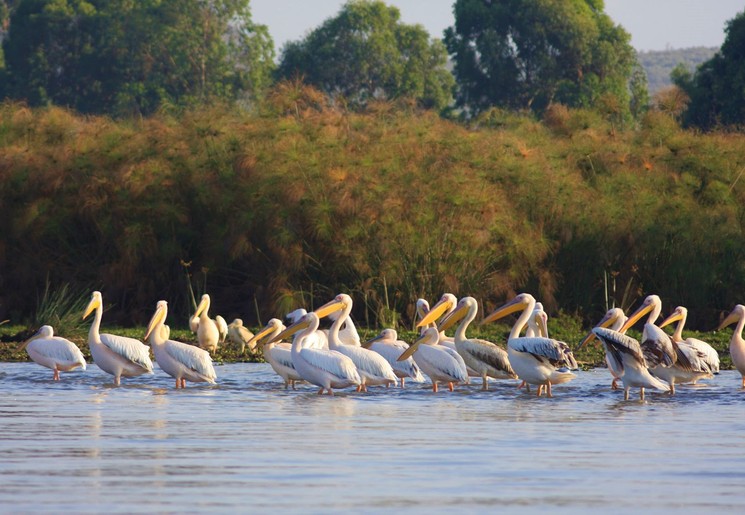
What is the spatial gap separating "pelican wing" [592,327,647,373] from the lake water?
35 centimetres

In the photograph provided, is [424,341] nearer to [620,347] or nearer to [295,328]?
[295,328]

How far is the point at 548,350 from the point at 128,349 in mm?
3759

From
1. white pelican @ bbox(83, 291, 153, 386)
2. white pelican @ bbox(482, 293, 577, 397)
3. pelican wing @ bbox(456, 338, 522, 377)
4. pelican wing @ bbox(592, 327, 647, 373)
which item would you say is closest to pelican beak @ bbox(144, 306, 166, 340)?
white pelican @ bbox(83, 291, 153, 386)

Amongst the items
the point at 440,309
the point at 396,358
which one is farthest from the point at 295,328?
the point at 440,309

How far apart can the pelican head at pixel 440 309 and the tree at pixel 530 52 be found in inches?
1295

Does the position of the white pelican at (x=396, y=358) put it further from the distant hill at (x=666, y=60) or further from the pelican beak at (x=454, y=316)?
the distant hill at (x=666, y=60)

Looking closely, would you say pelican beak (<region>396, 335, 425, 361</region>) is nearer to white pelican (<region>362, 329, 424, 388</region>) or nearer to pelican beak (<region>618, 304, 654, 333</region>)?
white pelican (<region>362, 329, 424, 388</region>)

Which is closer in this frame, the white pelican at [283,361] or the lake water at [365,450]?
the lake water at [365,450]

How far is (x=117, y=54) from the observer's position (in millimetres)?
49562

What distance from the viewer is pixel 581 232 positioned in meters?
20.1

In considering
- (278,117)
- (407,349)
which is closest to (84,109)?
(278,117)

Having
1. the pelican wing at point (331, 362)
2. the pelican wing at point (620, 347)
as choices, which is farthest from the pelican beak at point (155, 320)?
the pelican wing at point (620, 347)

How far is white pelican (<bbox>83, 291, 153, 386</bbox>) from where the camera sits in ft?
44.6

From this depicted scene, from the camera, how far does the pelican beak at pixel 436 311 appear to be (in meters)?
14.9
